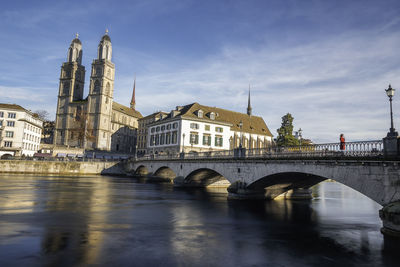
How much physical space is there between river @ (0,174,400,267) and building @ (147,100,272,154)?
1440 inches

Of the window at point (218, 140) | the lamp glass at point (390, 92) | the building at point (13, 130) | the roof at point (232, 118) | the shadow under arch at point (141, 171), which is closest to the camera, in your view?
the lamp glass at point (390, 92)

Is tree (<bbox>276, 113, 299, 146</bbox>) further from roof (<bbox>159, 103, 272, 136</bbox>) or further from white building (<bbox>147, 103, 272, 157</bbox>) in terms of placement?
roof (<bbox>159, 103, 272, 136</bbox>)

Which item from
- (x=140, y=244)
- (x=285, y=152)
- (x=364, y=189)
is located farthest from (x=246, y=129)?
(x=140, y=244)

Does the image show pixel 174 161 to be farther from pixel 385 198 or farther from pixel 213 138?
pixel 385 198

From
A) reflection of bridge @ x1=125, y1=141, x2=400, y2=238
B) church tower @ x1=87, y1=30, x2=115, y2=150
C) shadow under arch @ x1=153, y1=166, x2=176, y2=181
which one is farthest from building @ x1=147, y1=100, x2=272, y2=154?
church tower @ x1=87, y1=30, x2=115, y2=150

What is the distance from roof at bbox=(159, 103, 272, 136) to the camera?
65.6 meters

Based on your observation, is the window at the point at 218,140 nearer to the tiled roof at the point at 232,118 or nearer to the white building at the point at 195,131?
the white building at the point at 195,131

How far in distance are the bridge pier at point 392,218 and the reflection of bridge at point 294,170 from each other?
0.82 metres

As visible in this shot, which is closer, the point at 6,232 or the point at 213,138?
the point at 6,232

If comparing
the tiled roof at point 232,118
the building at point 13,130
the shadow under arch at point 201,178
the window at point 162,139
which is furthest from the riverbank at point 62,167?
the shadow under arch at point 201,178

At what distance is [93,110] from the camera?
101m

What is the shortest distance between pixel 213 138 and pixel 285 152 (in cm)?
4303

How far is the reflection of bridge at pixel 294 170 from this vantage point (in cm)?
1537

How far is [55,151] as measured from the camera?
83.8 meters
